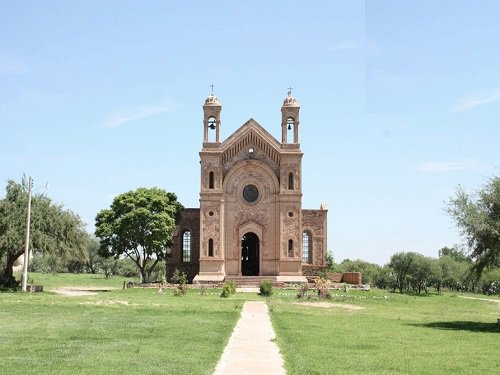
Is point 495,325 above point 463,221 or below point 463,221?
below

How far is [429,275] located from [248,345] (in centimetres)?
5548

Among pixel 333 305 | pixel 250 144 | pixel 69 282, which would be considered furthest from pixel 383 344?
pixel 69 282

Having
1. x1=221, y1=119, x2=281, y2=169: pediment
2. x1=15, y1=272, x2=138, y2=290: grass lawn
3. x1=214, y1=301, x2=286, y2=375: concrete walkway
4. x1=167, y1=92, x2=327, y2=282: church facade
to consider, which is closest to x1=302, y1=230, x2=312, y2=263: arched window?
x1=167, y1=92, x2=327, y2=282: church facade

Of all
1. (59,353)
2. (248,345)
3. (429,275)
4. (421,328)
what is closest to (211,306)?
(421,328)

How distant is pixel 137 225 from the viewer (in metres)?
59.3

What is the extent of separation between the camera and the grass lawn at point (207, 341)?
14.8 meters

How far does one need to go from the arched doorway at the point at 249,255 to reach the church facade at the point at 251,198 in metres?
2.01

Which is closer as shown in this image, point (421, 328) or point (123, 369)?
point (123, 369)

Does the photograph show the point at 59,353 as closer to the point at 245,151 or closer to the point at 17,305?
the point at 17,305

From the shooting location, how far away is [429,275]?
70.7m

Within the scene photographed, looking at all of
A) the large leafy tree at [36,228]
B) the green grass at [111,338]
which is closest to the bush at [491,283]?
the large leafy tree at [36,228]

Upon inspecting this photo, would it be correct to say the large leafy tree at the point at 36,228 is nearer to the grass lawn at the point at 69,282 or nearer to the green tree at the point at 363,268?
the grass lawn at the point at 69,282

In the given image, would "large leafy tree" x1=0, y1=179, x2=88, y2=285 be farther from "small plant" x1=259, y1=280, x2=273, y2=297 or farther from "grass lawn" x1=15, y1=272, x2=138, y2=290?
"small plant" x1=259, y1=280, x2=273, y2=297

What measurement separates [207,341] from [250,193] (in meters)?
43.3
